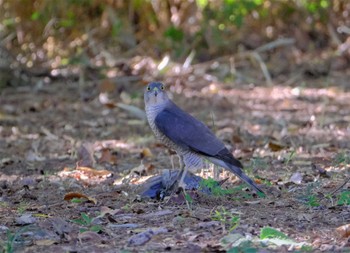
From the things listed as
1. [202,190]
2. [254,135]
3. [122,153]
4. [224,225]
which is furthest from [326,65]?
[224,225]

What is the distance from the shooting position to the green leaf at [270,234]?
4.79 m

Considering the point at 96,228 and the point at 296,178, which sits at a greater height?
the point at 96,228

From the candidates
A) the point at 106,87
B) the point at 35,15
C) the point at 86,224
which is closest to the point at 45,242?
the point at 86,224

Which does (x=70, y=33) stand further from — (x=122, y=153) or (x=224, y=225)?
(x=224, y=225)

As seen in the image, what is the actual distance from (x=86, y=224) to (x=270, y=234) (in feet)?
3.92

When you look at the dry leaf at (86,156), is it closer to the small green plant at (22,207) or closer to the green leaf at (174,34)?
the small green plant at (22,207)

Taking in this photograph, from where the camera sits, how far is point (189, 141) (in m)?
6.31

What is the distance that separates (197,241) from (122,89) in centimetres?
692

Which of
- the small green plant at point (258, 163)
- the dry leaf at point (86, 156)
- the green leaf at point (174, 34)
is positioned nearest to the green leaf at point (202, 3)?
the green leaf at point (174, 34)

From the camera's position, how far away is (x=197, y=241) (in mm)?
4855

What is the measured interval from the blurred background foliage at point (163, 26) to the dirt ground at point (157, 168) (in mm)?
1012

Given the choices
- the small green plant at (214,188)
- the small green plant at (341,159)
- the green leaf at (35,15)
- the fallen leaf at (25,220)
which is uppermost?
the green leaf at (35,15)

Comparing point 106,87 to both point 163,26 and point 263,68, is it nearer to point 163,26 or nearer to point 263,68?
point 163,26

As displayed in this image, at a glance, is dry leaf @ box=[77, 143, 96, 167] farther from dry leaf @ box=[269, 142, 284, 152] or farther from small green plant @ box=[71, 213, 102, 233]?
small green plant @ box=[71, 213, 102, 233]
